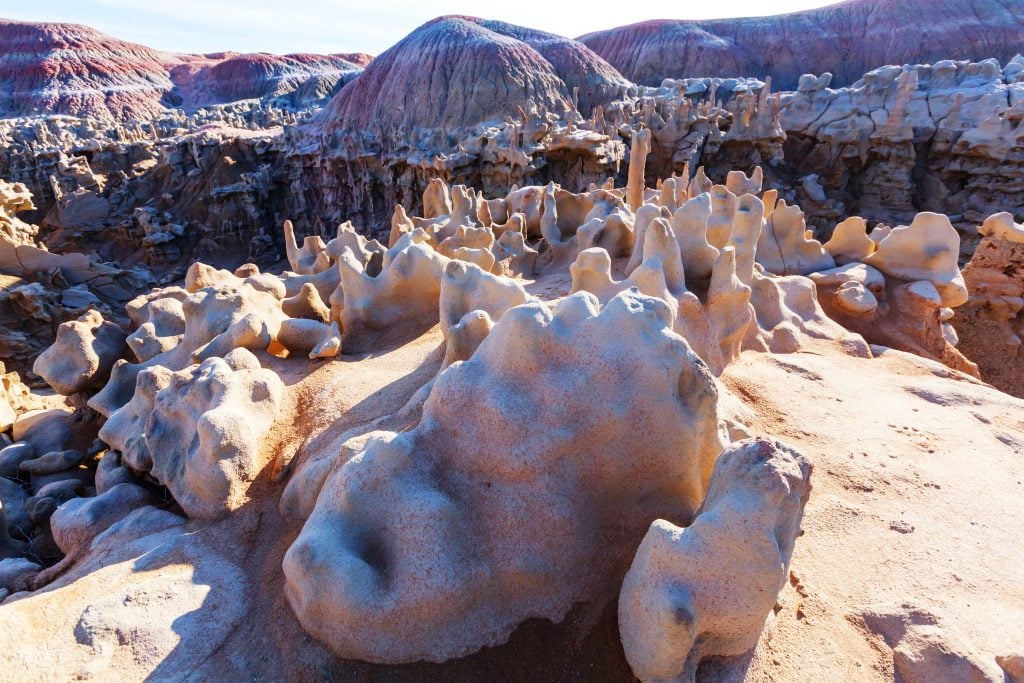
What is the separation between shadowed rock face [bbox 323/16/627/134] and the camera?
32531mm

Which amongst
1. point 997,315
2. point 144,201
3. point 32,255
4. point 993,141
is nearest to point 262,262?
point 144,201

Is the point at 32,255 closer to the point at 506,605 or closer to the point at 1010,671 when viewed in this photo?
the point at 506,605

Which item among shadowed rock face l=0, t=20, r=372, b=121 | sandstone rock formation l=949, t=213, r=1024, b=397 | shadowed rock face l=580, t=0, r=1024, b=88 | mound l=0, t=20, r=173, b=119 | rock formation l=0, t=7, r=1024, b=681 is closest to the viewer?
rock formation l=0, t=7, r=1024, b=681

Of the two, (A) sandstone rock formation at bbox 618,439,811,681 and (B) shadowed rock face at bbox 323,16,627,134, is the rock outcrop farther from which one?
(B) shadowed rock face at bbox 323,16,627,134

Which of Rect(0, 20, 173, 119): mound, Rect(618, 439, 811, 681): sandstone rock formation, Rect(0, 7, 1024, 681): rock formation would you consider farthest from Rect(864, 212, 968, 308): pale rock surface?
Rect(0, 20, 173, 119): mound

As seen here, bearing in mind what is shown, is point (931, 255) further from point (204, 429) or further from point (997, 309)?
point (204, 429)

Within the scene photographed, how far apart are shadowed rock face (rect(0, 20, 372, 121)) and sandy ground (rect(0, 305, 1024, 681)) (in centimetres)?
5010

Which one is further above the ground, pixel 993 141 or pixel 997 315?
pixel 993 141

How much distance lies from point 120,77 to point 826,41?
55.0 meters

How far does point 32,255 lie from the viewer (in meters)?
12.7

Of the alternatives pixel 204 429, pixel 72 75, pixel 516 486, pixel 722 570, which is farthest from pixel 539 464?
pixel 72 75

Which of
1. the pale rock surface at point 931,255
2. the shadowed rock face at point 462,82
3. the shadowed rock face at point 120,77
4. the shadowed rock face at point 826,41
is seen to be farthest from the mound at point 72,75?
the pale rock surface at point 931,255

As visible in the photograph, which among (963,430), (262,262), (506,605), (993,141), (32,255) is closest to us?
(506,605)

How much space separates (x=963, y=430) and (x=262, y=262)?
24.7m
